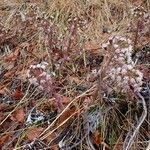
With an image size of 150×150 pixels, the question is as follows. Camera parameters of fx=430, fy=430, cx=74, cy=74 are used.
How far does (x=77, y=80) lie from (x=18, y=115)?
39 cm

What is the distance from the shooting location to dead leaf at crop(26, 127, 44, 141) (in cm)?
205

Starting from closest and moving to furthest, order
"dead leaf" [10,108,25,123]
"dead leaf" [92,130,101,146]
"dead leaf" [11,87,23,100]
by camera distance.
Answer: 1. "dead leaf" [92,130,101,146]
2. "dead leaf" [10,108,25,123]
3. "dead leaf" [11,87,23,100]

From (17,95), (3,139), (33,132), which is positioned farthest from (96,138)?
(17,95)

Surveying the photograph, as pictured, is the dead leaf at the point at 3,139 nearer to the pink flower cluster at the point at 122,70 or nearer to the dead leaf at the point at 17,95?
the dead leaf at the point at 17,95

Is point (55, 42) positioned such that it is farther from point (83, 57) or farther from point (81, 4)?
point (81, 4)

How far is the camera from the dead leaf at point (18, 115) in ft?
7.20

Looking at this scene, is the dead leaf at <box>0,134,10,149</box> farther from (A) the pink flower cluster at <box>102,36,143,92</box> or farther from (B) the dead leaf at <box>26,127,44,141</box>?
(A) the pink flower cluster at <box>102,36,143,92</box>

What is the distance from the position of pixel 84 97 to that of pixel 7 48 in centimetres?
97

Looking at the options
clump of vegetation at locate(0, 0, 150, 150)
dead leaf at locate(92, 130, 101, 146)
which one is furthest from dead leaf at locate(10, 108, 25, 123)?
dead leaf at locate(92, 130, 101, 146)

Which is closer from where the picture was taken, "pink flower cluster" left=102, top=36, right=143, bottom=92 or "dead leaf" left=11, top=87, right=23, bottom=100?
"pink flower cluster" left=102, top=36, right=143, bottom=92

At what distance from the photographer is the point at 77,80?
239cm

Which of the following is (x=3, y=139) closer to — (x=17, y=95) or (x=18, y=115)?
(x=18, y=115)

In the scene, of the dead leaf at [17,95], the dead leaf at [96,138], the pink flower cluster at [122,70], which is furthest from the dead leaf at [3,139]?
the pink flower cluster at [122,70]

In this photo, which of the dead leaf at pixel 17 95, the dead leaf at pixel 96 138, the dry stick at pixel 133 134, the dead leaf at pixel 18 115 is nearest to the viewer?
the dry stick at pixel 133 134
